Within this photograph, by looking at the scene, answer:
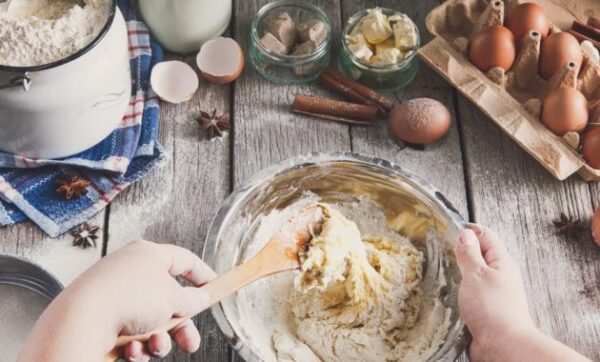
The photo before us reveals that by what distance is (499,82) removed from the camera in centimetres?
179

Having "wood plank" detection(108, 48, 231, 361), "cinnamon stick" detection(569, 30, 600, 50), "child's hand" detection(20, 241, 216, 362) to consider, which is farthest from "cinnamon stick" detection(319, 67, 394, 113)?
"child's hand" detection(20, 241, 216, 362)

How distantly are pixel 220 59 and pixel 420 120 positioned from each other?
0.47 meters

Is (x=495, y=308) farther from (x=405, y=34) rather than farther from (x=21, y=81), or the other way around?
(x=21, y=81)

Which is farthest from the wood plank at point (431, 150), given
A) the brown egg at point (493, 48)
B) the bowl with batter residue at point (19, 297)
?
the bowl with batter residue at point (19, 297)

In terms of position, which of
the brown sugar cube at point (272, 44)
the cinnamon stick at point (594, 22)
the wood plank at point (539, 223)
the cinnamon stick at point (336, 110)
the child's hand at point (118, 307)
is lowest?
the wood plank at point (539, 223)

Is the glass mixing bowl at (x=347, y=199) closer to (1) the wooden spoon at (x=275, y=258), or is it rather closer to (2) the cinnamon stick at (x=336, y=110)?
(1) the wooden spoon at (x=275, y=258)

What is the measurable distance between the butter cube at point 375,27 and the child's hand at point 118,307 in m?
0.76

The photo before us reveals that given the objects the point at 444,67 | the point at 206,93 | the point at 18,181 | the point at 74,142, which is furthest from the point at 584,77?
the point at 18,181

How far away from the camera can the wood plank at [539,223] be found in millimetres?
1621

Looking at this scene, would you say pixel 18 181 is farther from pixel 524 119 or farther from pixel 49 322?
pixel 524 119

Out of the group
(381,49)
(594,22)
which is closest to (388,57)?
(381,49)

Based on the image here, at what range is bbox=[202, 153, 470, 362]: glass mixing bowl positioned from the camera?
1.49 m

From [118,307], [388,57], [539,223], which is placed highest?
[118,307]

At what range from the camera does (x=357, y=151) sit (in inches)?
70.4
